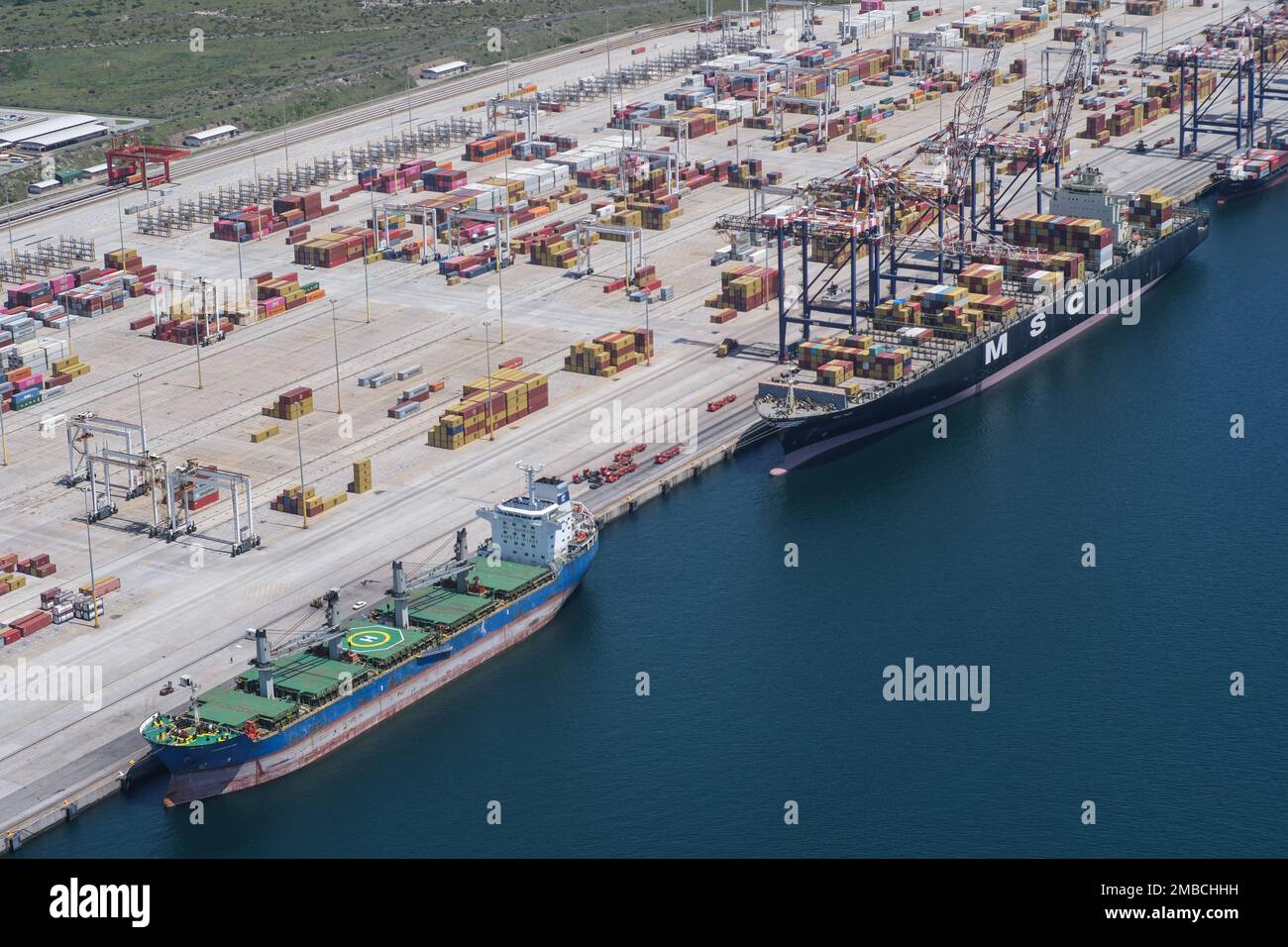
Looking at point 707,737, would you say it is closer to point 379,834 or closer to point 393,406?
point 379,834

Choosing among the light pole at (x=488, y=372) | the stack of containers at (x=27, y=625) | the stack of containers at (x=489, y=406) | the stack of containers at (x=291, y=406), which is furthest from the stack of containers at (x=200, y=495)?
the light pole at (x=488, y=372)

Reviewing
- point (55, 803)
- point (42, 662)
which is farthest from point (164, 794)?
point (42, 662)

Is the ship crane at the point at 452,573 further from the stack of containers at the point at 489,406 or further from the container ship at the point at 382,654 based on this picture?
the stack of containers at the point at 489,406

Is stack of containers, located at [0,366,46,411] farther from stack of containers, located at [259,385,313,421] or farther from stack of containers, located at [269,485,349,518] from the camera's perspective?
stack of containers, located at [269,485,349,518]

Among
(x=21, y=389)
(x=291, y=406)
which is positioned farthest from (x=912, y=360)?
(x=21, y=389)

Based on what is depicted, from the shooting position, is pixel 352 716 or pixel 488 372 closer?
pixel 352 716

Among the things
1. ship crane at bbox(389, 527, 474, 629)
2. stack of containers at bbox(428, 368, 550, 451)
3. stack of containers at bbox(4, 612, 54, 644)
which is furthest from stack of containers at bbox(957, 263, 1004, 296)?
stack of containers at bbox(4, 612, 54, 644)

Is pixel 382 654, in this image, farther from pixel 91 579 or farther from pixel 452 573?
pixel 91 579
